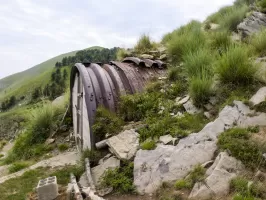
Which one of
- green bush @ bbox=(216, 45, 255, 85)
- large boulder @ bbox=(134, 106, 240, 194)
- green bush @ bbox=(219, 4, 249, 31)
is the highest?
green bush @ bbox=(219, 4, 249, 31)

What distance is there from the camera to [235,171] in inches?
183

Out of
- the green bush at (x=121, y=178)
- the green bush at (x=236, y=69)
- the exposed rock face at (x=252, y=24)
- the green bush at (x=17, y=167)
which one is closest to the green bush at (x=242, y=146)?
the green bush at (x=236, y=69)

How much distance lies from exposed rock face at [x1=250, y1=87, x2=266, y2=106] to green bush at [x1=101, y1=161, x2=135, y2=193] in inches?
111

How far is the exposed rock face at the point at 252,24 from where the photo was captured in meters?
10.6

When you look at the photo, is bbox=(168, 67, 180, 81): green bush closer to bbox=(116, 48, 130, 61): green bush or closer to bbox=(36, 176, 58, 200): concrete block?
bbox=(116, 48, 130, 61): green bush

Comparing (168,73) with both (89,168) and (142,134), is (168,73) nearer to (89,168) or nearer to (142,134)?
(142,134)

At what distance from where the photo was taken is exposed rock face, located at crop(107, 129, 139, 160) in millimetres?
6109

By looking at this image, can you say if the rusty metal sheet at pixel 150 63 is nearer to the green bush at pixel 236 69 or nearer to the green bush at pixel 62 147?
the green bush at pixel 236 69

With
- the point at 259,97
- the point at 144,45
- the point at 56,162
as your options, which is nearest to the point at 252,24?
the point at 144,45

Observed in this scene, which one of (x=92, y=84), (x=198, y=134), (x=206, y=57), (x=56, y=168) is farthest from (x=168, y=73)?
(x=56, y=168)

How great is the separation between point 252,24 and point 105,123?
283 inches

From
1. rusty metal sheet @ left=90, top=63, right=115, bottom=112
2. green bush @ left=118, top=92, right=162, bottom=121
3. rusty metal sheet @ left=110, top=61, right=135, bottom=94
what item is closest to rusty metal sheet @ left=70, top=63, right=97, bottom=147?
rusty metal sheet @ left=90, top=63, right=115, bottom=112

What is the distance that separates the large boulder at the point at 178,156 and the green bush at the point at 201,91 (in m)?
0.81

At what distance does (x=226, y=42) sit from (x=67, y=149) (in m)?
6.33
